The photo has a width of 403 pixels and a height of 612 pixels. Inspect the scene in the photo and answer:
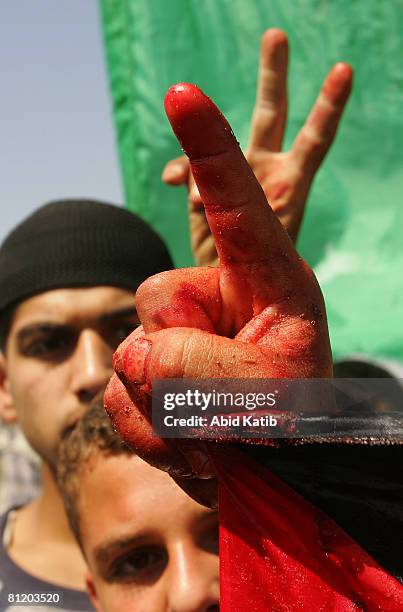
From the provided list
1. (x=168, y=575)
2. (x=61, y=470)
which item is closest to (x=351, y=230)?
(x=61, y=470)

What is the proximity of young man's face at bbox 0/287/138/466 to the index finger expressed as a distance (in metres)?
0.92

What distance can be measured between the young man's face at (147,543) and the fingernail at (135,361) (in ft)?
1.61

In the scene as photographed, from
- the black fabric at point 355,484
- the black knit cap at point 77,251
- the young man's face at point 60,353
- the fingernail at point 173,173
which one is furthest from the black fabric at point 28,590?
the black fabric at point 355,484

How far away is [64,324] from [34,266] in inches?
7.9

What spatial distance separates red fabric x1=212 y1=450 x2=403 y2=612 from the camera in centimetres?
73

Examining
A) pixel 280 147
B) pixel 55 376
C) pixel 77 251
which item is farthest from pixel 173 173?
pixel 55 376

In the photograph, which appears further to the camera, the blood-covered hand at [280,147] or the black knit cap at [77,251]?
the black knit cap at [77,251]

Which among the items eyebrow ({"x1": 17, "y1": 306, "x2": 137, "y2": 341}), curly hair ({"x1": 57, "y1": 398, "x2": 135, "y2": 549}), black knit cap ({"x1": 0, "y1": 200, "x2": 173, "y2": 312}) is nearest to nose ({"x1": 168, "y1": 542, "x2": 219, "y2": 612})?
curly hair ({"x1": 57, "y1": 398, "x2": 135, "y2": 549})

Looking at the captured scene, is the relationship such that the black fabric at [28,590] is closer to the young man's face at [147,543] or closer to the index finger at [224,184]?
the young man's face at [147,543]

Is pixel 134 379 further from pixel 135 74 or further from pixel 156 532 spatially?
pixel 135 74

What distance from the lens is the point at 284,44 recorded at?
159 centimetres

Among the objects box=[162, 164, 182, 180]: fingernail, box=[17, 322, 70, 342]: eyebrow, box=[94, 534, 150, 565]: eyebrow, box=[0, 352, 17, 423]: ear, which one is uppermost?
box=[162, 164, 182, 180]: fingernail

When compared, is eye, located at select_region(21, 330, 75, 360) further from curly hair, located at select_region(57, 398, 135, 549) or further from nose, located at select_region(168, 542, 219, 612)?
nose, located at select_region(168, 542, 219, 612)

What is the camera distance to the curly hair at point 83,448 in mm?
1306
